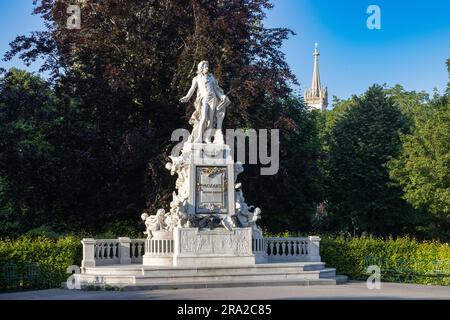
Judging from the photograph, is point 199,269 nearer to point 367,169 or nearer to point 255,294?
point 255,294

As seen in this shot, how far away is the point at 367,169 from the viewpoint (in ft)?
140

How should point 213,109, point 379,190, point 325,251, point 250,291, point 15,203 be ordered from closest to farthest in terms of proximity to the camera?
point 250,291 < point 213,109 < point 325,251 < point 15,203 < point 379,190

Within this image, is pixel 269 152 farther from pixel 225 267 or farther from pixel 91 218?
pixel 225 267

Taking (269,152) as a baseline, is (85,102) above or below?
above

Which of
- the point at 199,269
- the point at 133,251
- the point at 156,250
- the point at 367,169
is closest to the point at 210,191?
Result: the point at 156,250

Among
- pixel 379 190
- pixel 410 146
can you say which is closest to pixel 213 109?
pixel 410 146

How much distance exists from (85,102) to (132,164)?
3694mm

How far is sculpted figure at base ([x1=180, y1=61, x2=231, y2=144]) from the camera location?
2550 cm

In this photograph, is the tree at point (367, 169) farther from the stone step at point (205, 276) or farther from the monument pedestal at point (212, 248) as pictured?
the stone step at point (205, 276)

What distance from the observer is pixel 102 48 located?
34.7 m

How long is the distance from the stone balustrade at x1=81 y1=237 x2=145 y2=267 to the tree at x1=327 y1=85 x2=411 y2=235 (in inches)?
730

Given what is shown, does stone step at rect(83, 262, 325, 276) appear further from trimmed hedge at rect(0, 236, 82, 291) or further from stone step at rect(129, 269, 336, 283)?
trimmed hedge at rect(0, 236, 82, 291)

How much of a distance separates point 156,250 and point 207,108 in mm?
5012

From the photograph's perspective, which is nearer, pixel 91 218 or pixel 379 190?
pixel 91 218
